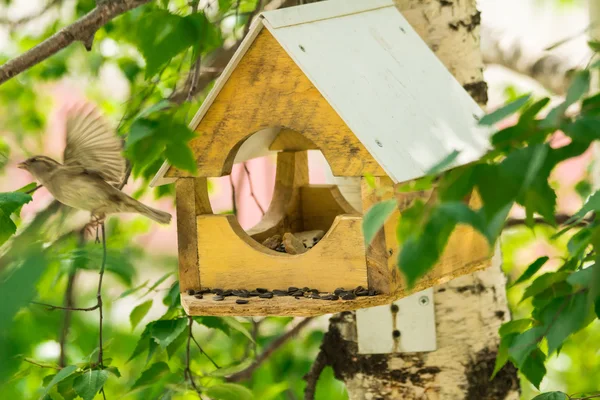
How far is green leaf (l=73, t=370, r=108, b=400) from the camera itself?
1644 mm

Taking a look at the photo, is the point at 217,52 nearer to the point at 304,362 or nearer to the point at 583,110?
the point at 304,362

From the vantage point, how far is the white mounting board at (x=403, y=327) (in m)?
1.97

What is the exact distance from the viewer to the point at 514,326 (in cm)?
136

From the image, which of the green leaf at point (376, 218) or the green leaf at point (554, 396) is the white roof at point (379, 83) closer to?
the green leaf at point (554, 396)

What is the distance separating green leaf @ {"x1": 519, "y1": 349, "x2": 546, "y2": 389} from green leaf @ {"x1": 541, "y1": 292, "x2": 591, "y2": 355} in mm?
246

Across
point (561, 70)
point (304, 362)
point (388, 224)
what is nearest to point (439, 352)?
point (388, 224)

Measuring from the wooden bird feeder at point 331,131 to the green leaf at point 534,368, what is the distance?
25 cm

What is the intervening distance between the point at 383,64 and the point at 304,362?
5.66 ft

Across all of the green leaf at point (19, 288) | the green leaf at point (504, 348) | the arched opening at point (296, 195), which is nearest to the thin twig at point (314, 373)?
the arched opening at point (296, 195)

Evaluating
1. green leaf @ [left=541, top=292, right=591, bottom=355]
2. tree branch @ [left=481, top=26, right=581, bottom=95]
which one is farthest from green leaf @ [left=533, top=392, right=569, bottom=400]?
tree branch @ [left=481, top=26, right=581, bottom=95]

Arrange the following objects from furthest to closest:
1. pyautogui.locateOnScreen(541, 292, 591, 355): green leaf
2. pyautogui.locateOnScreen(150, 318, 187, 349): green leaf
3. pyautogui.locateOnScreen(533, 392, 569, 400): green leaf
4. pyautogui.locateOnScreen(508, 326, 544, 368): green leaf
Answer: pyautogui.locateOnScreen(150, 318, 187, 349): green leaf → pyautogui.locateOnScreen(533, 392, 569, 400): green leaf → pyautogui.locateOnScreen(508, 326, 544, 368): green leaf → pyautogui.locateOnScreen(541, 292, 591, 355): green leaf

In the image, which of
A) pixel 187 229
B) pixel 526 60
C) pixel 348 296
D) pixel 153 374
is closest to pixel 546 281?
pixel 348 296

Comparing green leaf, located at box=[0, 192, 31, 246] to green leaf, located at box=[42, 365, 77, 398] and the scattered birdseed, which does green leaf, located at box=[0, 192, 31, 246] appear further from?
the scattered birdseed

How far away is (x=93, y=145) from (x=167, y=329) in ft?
1.36
